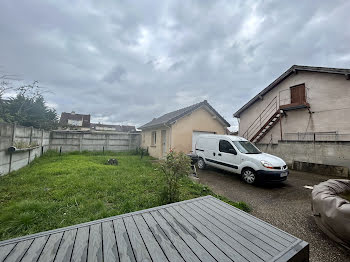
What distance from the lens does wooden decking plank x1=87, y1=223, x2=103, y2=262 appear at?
1.27 meters

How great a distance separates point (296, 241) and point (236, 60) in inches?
437

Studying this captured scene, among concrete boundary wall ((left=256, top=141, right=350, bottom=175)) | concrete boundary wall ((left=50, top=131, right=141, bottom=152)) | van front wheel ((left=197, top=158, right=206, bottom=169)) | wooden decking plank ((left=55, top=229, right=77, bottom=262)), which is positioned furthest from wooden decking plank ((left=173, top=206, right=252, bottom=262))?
concrete boundary wall ((left=50, top=131, right=141, bottom=152))

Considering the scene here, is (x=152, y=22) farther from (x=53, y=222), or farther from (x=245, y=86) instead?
(x=245, y=86)

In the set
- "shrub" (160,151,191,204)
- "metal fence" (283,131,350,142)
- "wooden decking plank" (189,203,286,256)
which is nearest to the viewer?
"wooden decking plank" (189,203,286,256)

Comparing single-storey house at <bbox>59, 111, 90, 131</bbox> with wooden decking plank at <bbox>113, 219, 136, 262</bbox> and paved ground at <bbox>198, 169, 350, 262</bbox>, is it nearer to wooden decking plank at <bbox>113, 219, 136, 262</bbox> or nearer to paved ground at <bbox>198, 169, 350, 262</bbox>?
paved ground at <bbox>198, 169, 350, 262</bbox>

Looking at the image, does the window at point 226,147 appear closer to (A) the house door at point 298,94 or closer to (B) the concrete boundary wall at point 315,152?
A: (B) the concrete boundary wall at point 315,152

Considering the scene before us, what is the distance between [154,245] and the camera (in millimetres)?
1444

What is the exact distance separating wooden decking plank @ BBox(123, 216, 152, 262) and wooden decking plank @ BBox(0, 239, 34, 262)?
3.16ft

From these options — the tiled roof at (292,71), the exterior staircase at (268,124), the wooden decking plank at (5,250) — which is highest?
the tiled roof at (292,71)

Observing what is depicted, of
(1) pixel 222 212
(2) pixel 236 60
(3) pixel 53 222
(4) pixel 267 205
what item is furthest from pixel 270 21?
(3) pixel 53 222

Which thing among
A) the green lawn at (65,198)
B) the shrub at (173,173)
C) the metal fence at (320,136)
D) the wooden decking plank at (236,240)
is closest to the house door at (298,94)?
the metal fence at (320,136)

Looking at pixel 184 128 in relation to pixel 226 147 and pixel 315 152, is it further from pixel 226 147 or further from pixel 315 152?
pixel 315 152

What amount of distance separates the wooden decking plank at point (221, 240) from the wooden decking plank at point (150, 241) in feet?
1.91

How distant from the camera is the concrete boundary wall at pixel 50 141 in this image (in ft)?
17.4
